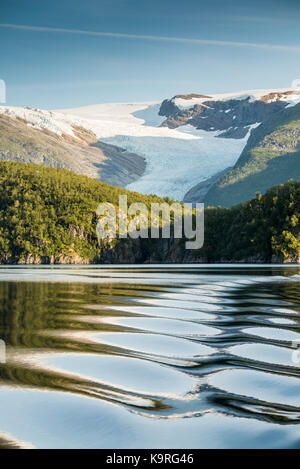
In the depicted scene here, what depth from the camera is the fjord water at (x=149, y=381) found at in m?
7.20

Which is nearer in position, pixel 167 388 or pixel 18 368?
pixel 167 388

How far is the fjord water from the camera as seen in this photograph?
7199mm

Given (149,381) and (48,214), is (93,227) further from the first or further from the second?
(149,381)

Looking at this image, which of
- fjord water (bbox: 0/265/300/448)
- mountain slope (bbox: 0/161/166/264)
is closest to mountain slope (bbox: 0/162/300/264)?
mountain slope (bbox: 0/161/166/264)

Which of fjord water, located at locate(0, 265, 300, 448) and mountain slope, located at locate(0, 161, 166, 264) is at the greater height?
mountain slope, located at locate(0, 161, 166, 264)

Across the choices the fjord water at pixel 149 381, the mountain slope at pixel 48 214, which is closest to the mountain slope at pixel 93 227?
the mountain slope at pixel 48 214

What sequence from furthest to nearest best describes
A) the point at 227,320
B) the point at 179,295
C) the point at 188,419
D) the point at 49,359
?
the point at 179,295
the point at 227,320
the point at 49,359
the point at 188,419

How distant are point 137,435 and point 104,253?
136952 mm

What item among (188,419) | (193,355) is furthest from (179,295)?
(188,419)

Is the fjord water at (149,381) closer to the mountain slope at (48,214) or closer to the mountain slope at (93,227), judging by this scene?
the mountain slope at (93,227)

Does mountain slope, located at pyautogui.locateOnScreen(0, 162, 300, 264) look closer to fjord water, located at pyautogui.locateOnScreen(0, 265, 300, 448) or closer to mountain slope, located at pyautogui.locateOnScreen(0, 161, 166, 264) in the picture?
mountain slope, located at pyautogui.locateOnScreen(0, 161, 166, 264)
